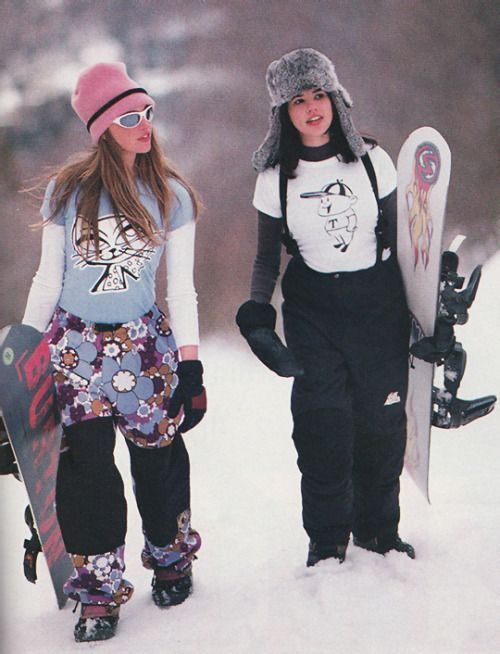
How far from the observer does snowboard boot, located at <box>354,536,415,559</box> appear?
1.89 m

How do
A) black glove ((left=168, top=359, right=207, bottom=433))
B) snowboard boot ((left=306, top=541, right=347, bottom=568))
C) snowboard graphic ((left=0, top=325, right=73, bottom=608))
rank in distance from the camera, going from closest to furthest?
snowboard graphic ((left=0, top=325, right=73, bottom=608)), black glove ((left=168, top=359, right=207, bottom=433)), snowboard boot ((left=306, top=541, right=347, bottom=568))

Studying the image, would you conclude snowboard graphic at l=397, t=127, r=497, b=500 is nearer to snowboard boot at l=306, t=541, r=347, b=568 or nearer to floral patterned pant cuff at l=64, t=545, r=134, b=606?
snowboard boot at l=306, t=541, r=347, b=568

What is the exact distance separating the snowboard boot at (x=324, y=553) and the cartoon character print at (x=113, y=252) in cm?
66

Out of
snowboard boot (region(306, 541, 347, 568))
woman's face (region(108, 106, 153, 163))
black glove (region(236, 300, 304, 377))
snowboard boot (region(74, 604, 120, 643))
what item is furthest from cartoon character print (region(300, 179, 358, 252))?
snowboard boot (region(74, 604, 120, 643))

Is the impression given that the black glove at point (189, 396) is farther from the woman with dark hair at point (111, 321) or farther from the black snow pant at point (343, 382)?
the black snow pant at point (343, 382)

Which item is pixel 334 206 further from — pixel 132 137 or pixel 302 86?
pixel 132 137

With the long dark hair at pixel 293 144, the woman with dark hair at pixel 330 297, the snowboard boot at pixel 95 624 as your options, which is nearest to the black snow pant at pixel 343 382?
the woman with dark hair at pixel 330 297

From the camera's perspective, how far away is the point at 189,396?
1722 millimetres

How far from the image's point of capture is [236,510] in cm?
188

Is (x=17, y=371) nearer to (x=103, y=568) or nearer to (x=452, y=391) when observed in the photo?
(x=103, y=568)

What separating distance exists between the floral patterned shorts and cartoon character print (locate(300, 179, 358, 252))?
0.37 meters

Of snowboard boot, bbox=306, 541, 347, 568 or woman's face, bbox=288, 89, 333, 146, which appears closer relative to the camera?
woman's face, bbox=288, 89, 333, 146

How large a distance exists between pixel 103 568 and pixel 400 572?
23.3 inches

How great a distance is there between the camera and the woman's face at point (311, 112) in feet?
5.46
